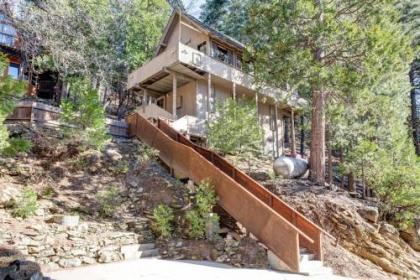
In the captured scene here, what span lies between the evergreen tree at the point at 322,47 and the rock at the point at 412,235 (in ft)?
10.6

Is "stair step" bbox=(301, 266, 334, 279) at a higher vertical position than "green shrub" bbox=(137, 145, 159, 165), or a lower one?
lower

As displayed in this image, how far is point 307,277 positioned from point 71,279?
14.8 feet

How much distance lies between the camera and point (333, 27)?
10984 millimetres

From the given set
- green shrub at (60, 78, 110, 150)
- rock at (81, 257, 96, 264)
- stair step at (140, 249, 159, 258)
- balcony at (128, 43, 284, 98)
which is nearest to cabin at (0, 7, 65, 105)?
balcony at (128, 43, 284, 98)

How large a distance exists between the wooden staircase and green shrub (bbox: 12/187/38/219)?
4564 mm

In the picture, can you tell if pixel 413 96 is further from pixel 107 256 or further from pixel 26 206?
pixel 26 206

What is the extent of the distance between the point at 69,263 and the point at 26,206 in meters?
2.06

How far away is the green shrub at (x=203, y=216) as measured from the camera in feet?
28.0

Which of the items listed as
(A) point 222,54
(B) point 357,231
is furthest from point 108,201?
(A) point 222,54

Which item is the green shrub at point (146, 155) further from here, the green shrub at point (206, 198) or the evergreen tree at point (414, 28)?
the evergreen tree at point (414, 28)

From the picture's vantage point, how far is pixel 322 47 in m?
11.8

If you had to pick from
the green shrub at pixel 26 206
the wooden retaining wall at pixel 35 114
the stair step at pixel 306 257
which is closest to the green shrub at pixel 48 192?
the green shrub at pixel 26 206

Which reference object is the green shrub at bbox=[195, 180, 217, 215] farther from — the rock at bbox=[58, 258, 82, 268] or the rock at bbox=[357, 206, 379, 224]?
the rock at bbox=[357, 206, 379, 224]

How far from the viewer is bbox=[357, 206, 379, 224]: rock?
10.6 metres
